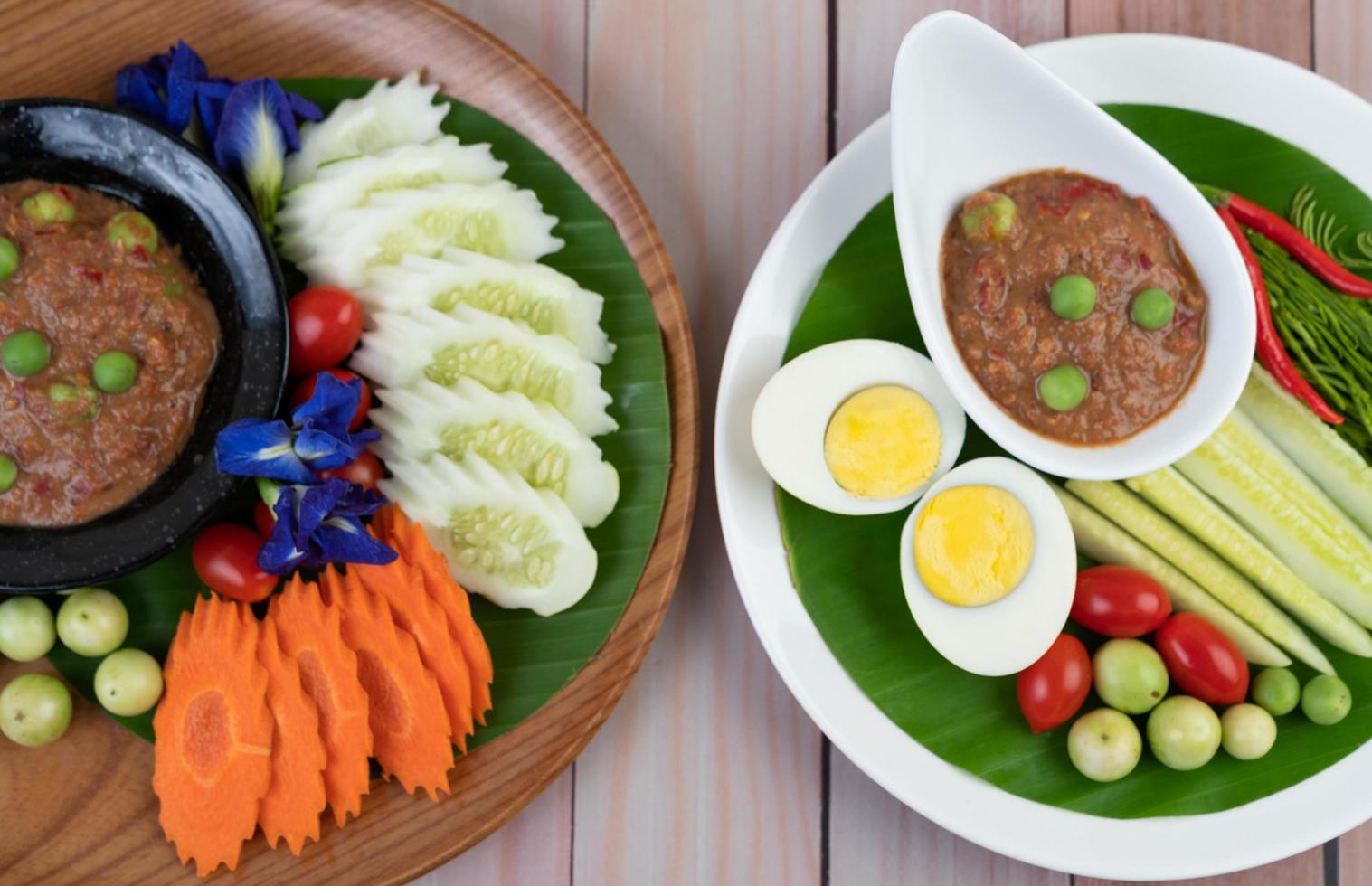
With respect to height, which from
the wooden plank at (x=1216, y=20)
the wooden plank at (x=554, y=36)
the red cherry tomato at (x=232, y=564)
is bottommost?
the red cherry tomato at (x=232, y=564)

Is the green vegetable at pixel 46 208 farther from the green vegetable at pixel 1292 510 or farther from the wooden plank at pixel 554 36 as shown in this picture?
the green vegetable at pixel 1292 510

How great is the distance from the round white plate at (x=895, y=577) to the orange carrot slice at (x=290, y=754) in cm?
81

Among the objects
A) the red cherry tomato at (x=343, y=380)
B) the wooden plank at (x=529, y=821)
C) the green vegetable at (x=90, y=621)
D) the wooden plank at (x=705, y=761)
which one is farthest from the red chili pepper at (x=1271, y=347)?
the green vegetable at (x=90, y=621)

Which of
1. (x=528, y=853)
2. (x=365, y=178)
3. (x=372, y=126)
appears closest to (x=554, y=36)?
(x=372, y=126)

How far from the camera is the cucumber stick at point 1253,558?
2.03 m

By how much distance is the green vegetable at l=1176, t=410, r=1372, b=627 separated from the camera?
203 centimetres

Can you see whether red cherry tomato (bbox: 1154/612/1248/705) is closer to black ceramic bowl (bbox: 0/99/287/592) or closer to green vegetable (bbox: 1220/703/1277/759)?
green vegetable (bbox: 1220/703/1277/759)

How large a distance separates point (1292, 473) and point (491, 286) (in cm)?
159

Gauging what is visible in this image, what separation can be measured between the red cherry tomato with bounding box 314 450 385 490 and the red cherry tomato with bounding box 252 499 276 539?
15cm

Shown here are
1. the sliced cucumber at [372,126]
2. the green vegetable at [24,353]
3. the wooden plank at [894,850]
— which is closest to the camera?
the green vegetable at [24,353]

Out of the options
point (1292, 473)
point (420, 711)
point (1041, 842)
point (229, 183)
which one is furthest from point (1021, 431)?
point (229, 183)

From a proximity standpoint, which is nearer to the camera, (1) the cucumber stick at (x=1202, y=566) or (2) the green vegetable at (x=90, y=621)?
(2) the green vegetable at (x=90, y=621)

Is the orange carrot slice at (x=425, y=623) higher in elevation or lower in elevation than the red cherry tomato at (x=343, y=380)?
lower

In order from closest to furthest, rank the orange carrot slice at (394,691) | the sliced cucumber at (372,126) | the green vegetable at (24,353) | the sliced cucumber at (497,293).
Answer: the green vegetable at (24,353) → the orange carrot slice at (394,691) → the sliced cucumber at (497,293) → the sliced cucumber at (372,126)
